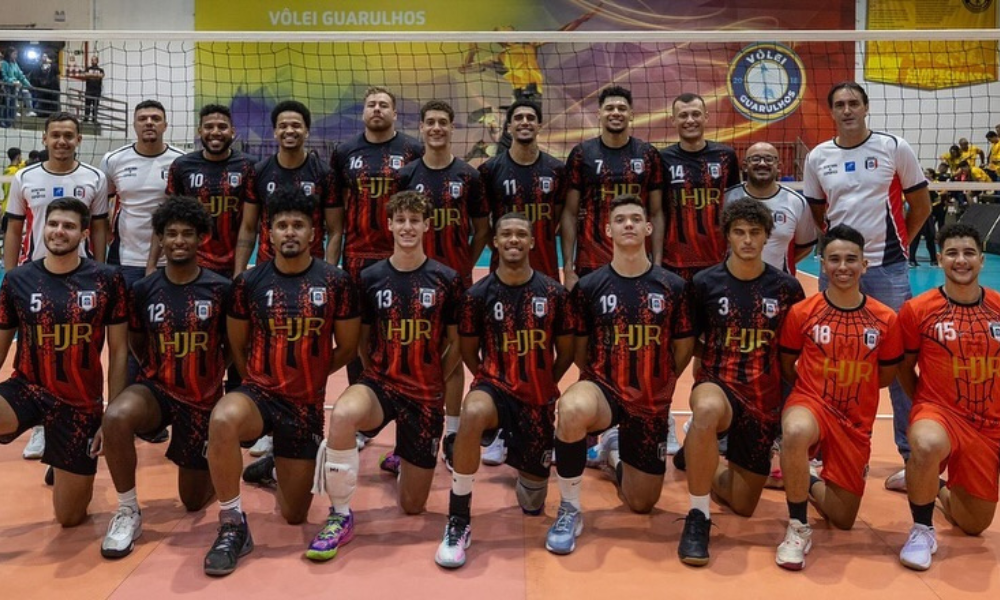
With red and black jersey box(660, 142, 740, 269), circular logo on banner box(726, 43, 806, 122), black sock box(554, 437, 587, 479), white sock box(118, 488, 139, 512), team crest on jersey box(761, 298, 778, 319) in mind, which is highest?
circular logo on banner box(726, 43, 806, 122)

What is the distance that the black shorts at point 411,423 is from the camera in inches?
170

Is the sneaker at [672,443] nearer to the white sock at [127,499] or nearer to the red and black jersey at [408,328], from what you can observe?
the red and black jersey at [408,328]

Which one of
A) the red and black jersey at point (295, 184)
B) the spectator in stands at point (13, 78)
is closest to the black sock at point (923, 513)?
the red and black jersey at point (295, 184)

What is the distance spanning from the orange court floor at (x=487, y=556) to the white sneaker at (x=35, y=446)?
43 cm

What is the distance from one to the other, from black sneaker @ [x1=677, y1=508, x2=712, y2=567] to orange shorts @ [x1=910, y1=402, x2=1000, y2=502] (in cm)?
130

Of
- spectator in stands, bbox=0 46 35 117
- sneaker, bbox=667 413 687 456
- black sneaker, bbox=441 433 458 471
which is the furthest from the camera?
spectator in stands, bbox=0 46 35 117

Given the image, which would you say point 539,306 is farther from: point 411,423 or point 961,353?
point 961,353

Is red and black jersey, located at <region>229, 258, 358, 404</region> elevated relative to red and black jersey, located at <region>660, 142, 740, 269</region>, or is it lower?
lower

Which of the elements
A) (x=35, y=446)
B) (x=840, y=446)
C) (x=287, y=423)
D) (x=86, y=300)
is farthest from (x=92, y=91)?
(x=840, y=446)

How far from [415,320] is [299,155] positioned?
1.59m

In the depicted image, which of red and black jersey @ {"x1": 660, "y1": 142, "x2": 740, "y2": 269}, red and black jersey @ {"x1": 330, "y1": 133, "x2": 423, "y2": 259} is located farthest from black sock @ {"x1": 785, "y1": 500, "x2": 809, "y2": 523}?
red and black jersey @ {"x1": 330, "y1": 133, "x2": 423, "y2": 259}

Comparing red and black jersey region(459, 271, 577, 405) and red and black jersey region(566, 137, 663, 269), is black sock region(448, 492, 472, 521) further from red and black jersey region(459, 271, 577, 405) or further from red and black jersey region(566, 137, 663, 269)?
red and black jersey region(566, 137, 663, 269)

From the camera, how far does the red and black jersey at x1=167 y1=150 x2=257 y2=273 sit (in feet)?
17.1

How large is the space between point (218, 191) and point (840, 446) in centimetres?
410
